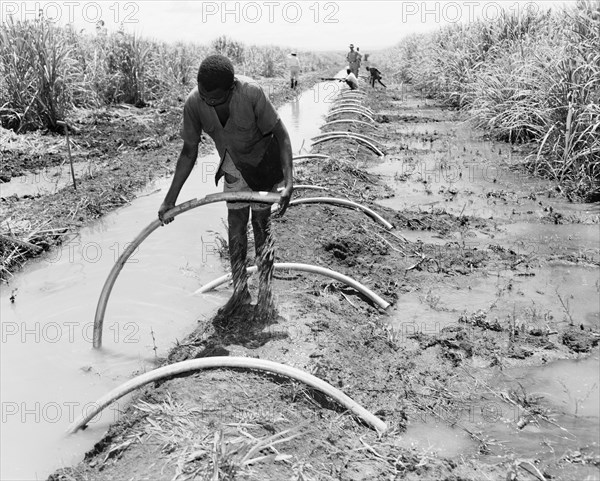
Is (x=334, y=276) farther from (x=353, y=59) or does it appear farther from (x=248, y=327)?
(x=353, y=59)

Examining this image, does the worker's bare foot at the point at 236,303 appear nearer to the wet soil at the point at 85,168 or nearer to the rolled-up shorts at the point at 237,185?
the rolled-up shorts at the point at 237,185

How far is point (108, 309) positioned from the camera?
441 centimetres

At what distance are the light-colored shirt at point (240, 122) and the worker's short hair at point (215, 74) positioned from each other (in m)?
0.17

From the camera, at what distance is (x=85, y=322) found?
4.22 m

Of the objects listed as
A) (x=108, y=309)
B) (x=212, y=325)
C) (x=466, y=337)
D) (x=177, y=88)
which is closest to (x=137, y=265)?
(x=108, y=309)

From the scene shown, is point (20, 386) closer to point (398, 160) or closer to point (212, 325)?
point (212, 325)

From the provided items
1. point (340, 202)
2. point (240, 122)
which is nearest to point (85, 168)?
point (340, 202)

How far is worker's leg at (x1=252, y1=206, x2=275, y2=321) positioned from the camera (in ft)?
11.7

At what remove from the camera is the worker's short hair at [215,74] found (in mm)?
2803

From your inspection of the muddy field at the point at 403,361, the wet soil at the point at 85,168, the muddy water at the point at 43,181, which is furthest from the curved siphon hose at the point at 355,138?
the muddy water at the point at 43,181

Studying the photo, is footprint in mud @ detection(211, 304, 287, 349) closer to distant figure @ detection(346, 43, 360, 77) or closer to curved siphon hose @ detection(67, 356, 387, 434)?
curved siphon hose @ detection(67, 356, 387, 434)

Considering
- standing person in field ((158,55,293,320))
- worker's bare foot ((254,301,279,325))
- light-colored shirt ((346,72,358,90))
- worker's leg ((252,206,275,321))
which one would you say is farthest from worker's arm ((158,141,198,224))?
light-colored shirt ((346,72,358,90))

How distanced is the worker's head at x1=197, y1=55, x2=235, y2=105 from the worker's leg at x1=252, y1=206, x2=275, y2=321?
877 mm

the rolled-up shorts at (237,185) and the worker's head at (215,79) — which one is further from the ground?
the worker's head at (215,79)
